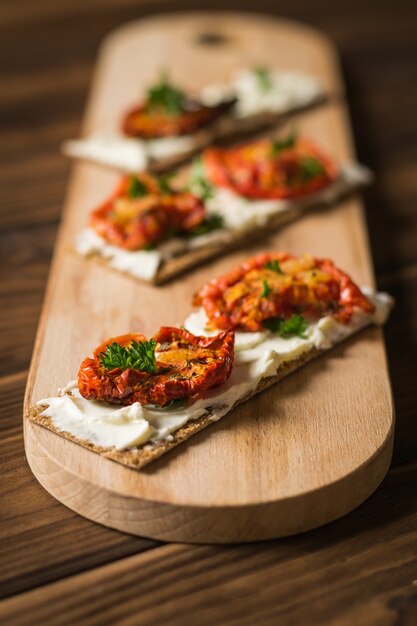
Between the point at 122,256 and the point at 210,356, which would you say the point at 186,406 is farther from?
the point at 122,256

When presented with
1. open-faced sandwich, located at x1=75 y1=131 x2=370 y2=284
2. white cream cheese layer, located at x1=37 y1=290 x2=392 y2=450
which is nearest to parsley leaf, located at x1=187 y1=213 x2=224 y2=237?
open-faced sandwich, located at x1=75 y1=131 x2=370 y2=284

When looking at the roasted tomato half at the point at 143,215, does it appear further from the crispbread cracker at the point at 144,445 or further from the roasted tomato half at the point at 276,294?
the crispbread cracker at the point at 144,445

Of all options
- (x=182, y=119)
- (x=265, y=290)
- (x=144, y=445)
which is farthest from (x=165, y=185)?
(x=144, y=445)

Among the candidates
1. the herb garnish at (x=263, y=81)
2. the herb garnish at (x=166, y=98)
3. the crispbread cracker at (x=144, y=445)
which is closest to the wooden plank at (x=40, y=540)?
the crispbread cracker at (x=144, y=445)

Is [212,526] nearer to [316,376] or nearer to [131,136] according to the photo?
[316,376]

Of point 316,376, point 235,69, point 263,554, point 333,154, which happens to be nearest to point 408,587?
point 263,554

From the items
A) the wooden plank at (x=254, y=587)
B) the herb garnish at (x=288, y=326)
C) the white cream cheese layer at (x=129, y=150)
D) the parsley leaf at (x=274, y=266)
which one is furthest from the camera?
the white cream cheese layer at (x=129, y=150)

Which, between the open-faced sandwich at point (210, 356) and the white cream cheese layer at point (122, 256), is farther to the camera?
the white cream cheese layer at point (122, 256)
